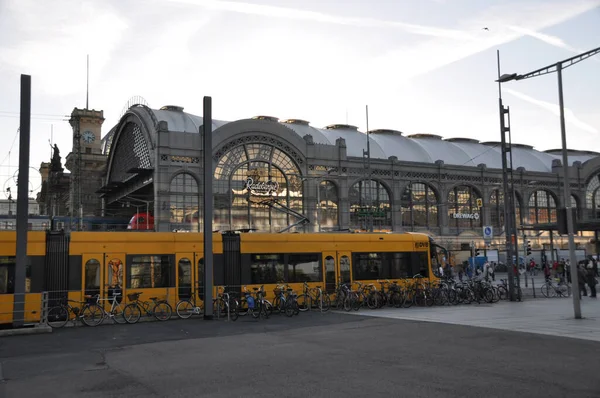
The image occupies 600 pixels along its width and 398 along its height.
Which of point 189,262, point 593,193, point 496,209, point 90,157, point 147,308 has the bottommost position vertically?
point 147,308

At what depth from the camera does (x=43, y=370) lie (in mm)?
10711

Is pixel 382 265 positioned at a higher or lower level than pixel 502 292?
higher

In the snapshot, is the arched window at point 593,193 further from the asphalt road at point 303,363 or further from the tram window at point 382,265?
the asphalt road at point 303,363

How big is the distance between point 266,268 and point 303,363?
1210 centimetres

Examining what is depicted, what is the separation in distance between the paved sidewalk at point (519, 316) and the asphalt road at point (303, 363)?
135cm

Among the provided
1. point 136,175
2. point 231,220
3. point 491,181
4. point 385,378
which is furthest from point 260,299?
point 491,181

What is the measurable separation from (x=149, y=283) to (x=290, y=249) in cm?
582

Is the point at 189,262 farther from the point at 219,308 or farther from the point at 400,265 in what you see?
the point at 400,265

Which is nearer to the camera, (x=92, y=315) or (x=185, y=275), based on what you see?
(x=92, y=315)

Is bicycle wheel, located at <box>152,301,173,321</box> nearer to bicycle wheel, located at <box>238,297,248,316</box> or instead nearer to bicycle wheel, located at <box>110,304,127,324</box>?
bicycle wheel, located at <box>110,304,127,324</box>

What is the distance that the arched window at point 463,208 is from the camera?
72312 millimetres

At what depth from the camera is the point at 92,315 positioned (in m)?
18.6

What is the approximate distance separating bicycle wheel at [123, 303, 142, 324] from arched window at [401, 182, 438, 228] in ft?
170

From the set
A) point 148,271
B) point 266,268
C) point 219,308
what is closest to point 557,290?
point 266,268
